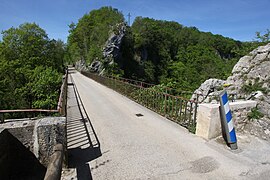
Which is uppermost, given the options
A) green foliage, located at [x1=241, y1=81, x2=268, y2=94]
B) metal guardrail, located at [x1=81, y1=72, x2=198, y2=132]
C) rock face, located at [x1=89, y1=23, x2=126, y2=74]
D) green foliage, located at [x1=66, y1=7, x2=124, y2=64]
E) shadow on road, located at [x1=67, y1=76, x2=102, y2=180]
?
green foliage, located at [x1=66, y1=7, x2=124, y2=64]

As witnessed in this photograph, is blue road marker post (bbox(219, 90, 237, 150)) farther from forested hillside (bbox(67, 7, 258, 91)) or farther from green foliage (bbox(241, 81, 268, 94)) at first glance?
forested hillside (bbox(67, 7, 258, 91))

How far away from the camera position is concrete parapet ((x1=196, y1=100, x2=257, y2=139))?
384cm

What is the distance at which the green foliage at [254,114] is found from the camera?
434 centimetres

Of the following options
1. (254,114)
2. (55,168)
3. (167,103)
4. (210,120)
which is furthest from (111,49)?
(55,168)

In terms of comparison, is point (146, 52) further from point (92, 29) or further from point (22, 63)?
point (22, 63)

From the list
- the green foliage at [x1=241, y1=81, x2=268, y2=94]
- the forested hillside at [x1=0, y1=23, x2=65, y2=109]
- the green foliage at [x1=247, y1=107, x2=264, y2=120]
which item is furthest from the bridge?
the forested hillside at [x1=0, y1=23, x2=65, y2=109]

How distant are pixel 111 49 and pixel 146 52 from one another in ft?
49.5

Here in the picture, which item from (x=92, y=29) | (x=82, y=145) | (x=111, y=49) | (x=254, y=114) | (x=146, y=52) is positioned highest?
(x=92, y=29)

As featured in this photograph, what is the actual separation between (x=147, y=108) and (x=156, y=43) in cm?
4161

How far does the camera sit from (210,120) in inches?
151

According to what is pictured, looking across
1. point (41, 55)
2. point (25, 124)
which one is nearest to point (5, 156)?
point (25, 124)

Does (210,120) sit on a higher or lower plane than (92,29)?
lower

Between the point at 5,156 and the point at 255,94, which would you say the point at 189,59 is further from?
the point at 5,156

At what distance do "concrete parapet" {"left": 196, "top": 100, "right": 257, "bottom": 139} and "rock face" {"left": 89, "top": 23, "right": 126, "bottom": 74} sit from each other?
84.4 feet
